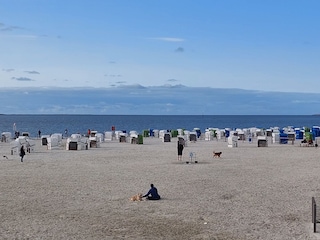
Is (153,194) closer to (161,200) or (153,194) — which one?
(153,194)

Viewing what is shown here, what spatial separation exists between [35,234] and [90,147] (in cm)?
2376

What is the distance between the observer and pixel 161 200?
1441 centimetres

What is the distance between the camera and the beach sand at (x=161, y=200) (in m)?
11.0

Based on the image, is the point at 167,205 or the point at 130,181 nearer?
the point at 167,205

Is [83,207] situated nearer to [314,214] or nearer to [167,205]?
[167,205]

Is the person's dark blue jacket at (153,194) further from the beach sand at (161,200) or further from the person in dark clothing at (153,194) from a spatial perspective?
the beach sand at (161,200)

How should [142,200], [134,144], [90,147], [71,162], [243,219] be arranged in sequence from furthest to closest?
[134,144]
[90,147]
[71,162]
[142,200]
[243,219]

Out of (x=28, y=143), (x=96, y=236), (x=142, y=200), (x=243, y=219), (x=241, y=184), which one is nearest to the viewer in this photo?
(x=96, y=236)

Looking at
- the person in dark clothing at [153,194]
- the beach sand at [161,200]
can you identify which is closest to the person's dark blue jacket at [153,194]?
the person in dark clothing at [153,194]

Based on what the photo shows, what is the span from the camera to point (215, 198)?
14.6 metres

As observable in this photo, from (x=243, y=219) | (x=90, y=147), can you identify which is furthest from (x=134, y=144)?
(x=243, y=219)

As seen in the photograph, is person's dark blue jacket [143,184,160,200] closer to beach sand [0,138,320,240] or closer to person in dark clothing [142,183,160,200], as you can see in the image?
person in dark clothing [142,183,160,200]

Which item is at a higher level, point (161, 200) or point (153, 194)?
point (153, 194)

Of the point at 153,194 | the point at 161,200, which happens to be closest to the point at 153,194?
the point at 153,194
